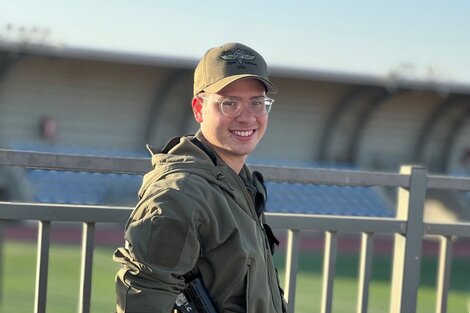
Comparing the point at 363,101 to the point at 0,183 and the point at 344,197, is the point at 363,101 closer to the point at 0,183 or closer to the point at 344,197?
the point at 344,197

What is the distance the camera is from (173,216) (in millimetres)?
1953

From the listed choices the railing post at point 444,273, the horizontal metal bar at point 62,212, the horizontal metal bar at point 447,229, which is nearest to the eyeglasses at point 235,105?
the horizontal metal bar at point 62,212

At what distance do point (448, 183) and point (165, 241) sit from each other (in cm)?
200

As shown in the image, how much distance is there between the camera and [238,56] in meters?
2.16

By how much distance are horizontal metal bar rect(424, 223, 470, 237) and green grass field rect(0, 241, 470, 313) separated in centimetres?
443

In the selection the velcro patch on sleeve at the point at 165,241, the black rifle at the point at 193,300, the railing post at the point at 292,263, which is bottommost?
the black rifle at the point at 193,300

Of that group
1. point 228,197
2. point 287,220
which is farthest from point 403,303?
point 228,197

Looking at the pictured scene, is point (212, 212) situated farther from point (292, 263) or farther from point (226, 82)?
point (292, 263)

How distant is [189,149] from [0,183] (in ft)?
53.1

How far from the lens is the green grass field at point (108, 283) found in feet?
28.0

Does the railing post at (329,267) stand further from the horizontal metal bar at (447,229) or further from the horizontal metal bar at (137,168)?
the horizontal metal bar at (447,229)

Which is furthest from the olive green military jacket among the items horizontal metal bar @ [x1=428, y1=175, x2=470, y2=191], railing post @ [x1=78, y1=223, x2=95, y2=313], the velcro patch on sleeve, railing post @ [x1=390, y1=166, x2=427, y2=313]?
horizontal metal bar @ [x1=428, y1=175, x2=470, y2=191]

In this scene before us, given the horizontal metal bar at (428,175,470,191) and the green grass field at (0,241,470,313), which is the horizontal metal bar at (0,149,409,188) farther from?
the green grass field at (0,241,470,313)

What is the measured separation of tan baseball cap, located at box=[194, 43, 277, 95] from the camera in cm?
215
